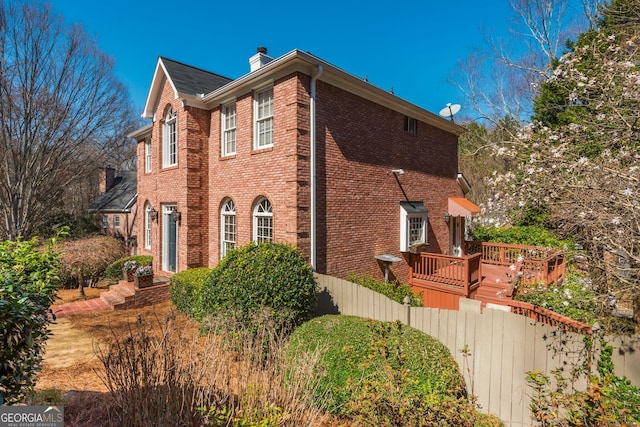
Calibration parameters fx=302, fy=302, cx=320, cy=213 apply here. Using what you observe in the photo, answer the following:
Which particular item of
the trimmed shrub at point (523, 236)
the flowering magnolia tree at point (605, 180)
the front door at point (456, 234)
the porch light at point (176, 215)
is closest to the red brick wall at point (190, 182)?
the porch light at point (176, 215)

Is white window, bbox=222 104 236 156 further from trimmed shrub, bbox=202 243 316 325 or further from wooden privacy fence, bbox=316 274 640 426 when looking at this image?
wooden privacy fence, bbox=316 274 640 426

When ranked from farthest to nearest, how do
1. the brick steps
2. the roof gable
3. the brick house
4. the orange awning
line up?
the orange awning → the roof gable → the brick steps → the brick house

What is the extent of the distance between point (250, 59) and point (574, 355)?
42.3ft

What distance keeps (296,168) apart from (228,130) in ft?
14.1

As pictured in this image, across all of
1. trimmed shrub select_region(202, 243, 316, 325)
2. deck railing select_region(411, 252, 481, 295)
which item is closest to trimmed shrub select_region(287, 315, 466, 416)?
trimmed shrub select_region(202, 243, 316, 325)

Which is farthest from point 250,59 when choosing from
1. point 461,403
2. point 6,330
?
point 461,403

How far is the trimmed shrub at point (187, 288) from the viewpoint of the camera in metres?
9.53

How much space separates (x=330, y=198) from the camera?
952 cm

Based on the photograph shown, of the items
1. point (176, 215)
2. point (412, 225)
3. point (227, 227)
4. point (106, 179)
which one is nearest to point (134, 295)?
point (176, 215)

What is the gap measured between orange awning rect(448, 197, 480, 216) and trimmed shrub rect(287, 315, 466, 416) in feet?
32.3

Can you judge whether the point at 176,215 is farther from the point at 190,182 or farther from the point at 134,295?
the point at 134,295

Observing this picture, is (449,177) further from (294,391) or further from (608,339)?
(294,391)

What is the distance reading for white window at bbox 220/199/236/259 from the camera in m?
11.3

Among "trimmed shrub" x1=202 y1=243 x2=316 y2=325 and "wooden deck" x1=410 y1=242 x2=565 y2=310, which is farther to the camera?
"wooden deck" x1=410 y1=242 x2=565 y2=310
